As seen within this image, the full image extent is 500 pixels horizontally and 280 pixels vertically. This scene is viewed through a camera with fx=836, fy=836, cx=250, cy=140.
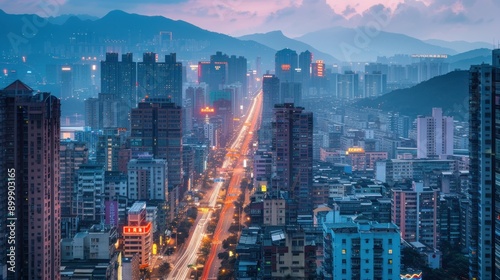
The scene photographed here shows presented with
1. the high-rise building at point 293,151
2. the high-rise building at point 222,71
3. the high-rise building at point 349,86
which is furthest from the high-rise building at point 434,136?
the high-rise building at point 349,86

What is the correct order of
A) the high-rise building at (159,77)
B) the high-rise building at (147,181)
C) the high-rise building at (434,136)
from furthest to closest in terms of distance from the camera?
the high-rise building at (159,77), the high-rise building at (434,136), the high-rise building at (147,181)

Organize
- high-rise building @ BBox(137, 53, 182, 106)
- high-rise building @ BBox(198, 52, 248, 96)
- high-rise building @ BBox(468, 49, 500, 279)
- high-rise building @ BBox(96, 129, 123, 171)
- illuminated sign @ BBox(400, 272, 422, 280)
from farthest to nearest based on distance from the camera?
high-rise building @ BBox(198, 52, 248, 96) → high-rise building @ BBox(137, 53, 182, 106) → high-rise building @ BBox(96, 129, 123, 171) → illuminated sign @ BBox(400, 272, 422, 280) → high-rise building @ BBox(468, 49, 500, 279)

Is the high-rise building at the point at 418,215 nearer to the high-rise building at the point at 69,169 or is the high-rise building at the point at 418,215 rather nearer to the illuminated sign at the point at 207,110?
the high-rise building at the point at 69,169

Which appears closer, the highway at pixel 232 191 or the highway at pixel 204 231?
the highway at pixel 204 231

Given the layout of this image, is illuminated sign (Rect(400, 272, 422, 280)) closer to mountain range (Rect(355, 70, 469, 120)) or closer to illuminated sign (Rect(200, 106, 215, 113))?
mountain range (Rect(355, 70, 469, 120))

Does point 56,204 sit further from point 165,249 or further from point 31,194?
point 165,249

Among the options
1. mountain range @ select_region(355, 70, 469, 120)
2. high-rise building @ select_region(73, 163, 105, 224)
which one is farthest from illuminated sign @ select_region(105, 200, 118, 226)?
mountain range @ select_region(355, 70, 469, 120)

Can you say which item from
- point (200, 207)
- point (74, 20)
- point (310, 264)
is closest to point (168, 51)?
point (74, 20)
